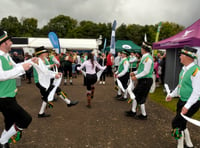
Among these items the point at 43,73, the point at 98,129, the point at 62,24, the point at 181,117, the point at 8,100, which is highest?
the point at 62,24

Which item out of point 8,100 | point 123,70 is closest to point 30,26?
point 123,70

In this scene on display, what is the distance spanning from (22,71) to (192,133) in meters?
3.92

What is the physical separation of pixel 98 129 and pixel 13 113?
6.73 feet

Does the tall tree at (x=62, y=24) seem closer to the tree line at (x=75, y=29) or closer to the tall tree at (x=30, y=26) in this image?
the tree line at (x=75, y=29)

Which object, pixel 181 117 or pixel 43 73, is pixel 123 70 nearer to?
pixel 43 73

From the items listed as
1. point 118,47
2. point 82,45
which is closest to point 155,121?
point 118,47

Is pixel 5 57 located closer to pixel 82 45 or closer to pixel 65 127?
pixel 65 127

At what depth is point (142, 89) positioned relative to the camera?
14.5 feet

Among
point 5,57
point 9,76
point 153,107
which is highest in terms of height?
point 5,57

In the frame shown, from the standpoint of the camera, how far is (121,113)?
5113 millimetres

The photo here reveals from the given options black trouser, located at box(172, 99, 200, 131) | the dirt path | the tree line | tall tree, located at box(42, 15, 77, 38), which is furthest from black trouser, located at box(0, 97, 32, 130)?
tall tree, located at box(42, 15, 77, 38)

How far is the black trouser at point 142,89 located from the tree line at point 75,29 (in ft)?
141

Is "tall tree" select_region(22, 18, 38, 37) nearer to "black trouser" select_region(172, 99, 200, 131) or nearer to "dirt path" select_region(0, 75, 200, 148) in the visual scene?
"dirt path" select_region(0, 75, 200, 148)

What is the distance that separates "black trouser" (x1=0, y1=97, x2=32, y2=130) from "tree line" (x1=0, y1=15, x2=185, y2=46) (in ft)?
148
